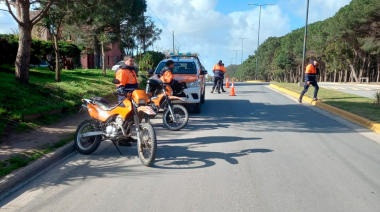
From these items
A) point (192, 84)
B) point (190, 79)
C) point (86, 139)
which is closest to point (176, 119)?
point (192, 84)

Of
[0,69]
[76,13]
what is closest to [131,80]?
[76,13]

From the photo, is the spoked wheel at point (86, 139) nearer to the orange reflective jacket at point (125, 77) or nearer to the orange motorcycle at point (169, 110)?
the orange reflective jacket at point (125, 77)

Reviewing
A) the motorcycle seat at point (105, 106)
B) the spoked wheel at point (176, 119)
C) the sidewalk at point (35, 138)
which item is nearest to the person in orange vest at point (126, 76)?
the motorcycle seat at point (105, 106)

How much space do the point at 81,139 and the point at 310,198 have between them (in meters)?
4.37

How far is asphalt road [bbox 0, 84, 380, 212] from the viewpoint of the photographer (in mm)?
4629

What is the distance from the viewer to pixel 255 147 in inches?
298

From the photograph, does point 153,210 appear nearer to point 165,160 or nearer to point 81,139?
point 165,160

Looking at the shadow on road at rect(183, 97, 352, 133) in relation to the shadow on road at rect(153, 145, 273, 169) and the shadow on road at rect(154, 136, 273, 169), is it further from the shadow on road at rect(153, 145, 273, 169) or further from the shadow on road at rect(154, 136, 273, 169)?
the shadow on road at rect(153, 145, 273, 169)

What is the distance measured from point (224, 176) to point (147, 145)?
1416mm

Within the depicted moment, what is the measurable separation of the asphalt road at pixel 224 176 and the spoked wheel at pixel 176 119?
22 centimetres

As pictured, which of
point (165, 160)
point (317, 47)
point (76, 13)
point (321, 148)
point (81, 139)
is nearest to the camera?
point (165, 160)

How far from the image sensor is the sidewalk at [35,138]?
6.62 meters

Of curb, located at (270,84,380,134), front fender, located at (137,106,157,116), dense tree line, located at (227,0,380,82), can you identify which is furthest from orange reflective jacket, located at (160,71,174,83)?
dense tree line, located at (227,0,380,82)

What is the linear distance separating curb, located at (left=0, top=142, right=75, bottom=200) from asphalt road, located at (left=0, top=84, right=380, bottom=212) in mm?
155
